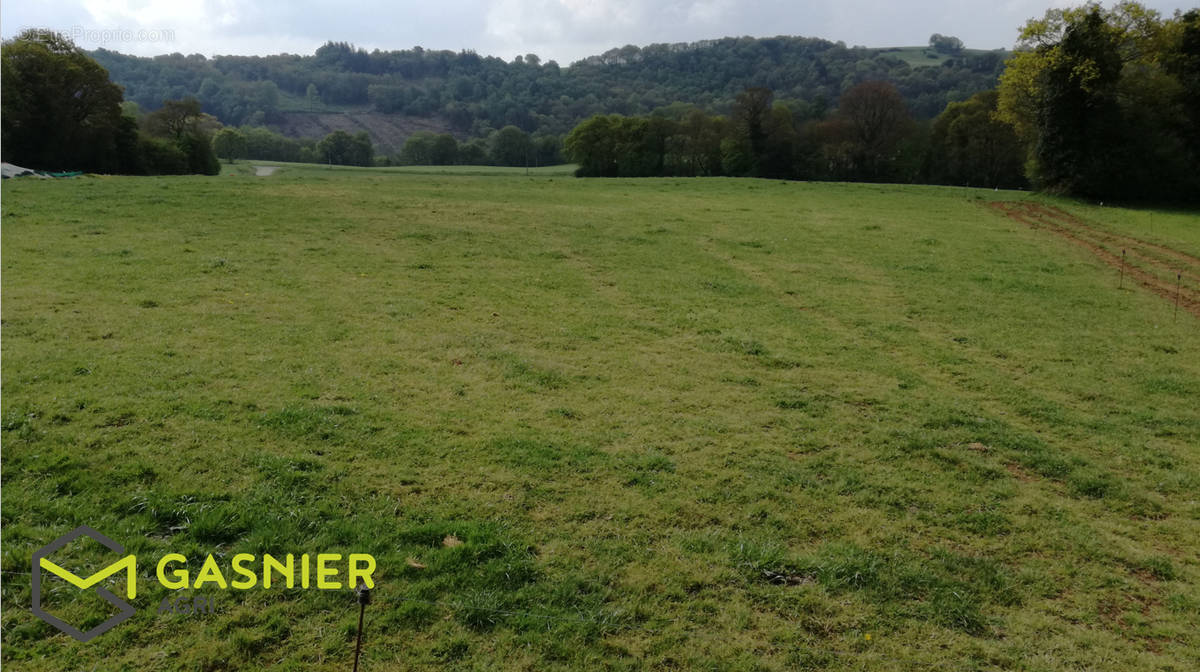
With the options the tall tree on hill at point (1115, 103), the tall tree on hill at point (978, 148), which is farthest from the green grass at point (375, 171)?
the tall tree on hill at point (978, 148)

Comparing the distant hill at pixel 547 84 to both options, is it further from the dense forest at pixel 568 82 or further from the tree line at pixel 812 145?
the tree line at pixel 812 145

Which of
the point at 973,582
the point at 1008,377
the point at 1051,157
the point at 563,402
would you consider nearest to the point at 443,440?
the point at 563,402

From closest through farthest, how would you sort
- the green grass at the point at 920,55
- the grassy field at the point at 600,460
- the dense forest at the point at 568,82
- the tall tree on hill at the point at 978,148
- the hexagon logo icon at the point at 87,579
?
the hexagon logo icon at the point at 87,579 < the grassy field at the point at 600,460 < the tall tree on hill at the point at 978,148 < the dense forest at the point at 568,82 < the green grass at the point at 920,55

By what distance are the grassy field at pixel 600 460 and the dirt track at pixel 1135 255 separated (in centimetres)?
205

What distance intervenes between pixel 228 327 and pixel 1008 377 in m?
12.9

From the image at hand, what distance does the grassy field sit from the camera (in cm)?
495

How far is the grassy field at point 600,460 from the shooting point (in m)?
4.95

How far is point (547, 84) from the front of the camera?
170m

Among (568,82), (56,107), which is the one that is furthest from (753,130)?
(568,82)

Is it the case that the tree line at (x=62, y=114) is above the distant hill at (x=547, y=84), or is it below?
below

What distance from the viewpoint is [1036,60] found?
116 ft

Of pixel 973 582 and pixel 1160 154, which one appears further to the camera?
pixel 1160 154

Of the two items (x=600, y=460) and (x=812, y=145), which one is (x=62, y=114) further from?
(x=812, y=145)

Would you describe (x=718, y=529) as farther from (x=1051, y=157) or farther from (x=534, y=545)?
(x=1051, y=157)
